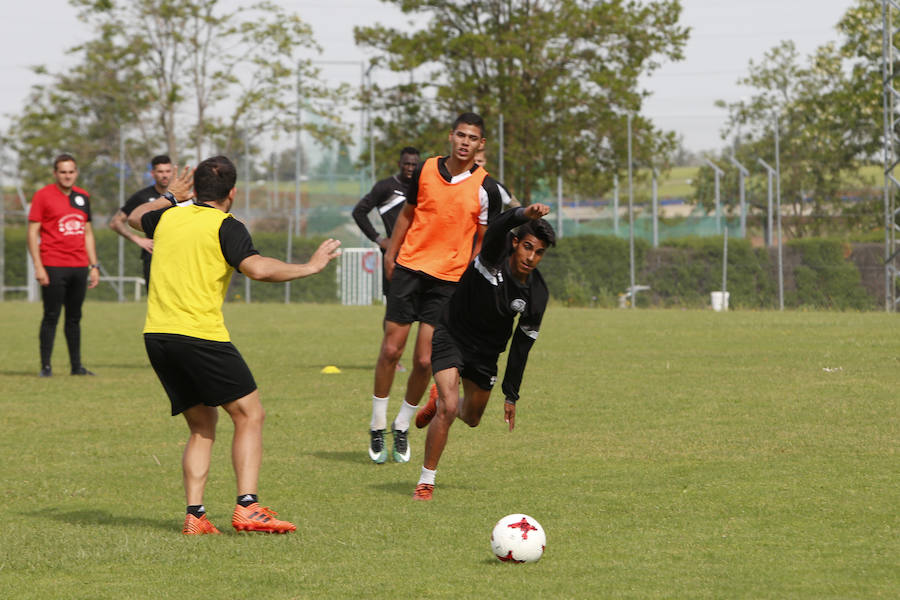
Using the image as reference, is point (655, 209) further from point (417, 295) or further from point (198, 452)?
point (198, 452)

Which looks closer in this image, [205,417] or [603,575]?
[603,575]

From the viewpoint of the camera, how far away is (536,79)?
37.7m

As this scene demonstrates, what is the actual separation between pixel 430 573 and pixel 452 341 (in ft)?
7.12

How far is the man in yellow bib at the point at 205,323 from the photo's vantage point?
5.68m

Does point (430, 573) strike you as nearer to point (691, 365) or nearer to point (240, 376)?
point (240, 376)

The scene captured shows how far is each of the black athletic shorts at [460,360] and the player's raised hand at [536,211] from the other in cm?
88

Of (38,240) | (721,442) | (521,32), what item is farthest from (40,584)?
(521,32)

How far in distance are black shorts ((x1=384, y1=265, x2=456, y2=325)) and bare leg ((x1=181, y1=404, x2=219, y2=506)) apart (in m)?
2.37

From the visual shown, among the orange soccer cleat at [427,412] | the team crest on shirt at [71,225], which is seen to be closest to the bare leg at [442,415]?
the orange soccer cleat at [427,412]

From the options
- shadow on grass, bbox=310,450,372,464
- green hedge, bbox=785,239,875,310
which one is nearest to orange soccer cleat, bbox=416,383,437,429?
shadow on grass, bbox=310,450,372,464

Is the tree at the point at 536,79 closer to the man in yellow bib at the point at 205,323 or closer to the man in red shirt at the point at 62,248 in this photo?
the man in red shirt at the point at 62,248

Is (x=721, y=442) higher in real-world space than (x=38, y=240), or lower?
lower

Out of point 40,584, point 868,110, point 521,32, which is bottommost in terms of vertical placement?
point 40,584

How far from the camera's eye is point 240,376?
5.79 metres
